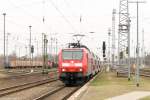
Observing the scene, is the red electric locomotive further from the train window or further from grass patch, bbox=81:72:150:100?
grass patch, bbox=81:72:150:100

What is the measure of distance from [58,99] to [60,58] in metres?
12.7

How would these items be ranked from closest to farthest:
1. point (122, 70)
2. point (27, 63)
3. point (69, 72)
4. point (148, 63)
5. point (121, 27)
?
1. point (69, 72)
2. point (121, 27)
3. point (122, 70)
4. point (27, 63)
5. point (148, 63)

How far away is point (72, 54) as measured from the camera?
3659 centimetres

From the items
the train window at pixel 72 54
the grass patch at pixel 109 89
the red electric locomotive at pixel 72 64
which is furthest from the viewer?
the train window at pixel 72 54

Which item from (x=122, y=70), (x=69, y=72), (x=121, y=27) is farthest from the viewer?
(x=122, y=70)

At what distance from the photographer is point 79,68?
35906 mm

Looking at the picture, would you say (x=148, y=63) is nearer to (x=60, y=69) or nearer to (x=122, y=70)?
(x=122, y=70)

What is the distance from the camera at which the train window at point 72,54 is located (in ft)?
119

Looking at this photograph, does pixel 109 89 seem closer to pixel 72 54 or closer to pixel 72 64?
pixel 72 64

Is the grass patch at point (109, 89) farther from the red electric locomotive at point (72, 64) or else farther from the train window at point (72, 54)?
the train window at point (72, 54)

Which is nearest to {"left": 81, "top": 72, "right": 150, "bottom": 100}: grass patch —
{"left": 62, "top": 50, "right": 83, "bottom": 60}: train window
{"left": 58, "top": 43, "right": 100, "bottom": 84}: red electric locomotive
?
{"left": 58, "top": 43, "right": 100, "bottom": 84}: red electric locomotive

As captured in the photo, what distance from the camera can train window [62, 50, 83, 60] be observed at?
36.4m

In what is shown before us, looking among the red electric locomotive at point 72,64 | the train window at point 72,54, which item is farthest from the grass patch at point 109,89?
the train window at point 72,54

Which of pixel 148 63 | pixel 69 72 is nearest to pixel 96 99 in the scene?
pixel 69 72
